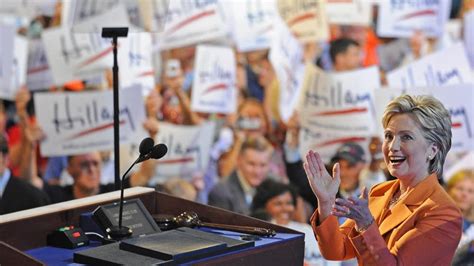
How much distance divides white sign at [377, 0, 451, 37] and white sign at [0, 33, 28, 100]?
2.63 meters

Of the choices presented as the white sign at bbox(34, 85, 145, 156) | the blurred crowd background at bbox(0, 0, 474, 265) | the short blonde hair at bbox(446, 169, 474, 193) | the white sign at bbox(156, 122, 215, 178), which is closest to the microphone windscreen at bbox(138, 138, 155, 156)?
the blurred crowd background at bbox(0, 0, 474, 265)

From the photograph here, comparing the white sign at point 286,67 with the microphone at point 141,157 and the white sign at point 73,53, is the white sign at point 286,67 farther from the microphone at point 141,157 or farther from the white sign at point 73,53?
the microphone at point 141,157

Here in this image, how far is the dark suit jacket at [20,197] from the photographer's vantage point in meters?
5.70

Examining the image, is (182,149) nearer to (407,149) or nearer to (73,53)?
(73,53)

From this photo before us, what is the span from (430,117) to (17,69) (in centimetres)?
395

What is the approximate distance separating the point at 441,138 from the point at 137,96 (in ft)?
11.9

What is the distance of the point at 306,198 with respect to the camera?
686 cm

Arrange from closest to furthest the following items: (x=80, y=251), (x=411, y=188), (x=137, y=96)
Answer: (x=80, y=251) → (x=411, y=188) → (x=137, y=96)

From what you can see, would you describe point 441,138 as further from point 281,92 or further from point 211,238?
point 281,92

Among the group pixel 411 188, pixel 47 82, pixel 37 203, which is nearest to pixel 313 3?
pixel 47 82

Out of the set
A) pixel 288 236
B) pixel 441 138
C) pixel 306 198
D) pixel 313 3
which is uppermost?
pixel 313 3

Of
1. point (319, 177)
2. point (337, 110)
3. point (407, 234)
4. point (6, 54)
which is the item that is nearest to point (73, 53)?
point (6, 54)

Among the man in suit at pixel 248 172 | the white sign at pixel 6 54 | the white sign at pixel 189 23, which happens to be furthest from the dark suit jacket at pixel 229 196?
the white sign at pixel 6 54

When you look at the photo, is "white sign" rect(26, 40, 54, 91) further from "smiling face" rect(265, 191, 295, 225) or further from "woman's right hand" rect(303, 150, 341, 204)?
"woman's right hand" rect(303, 150, 341, 204)
